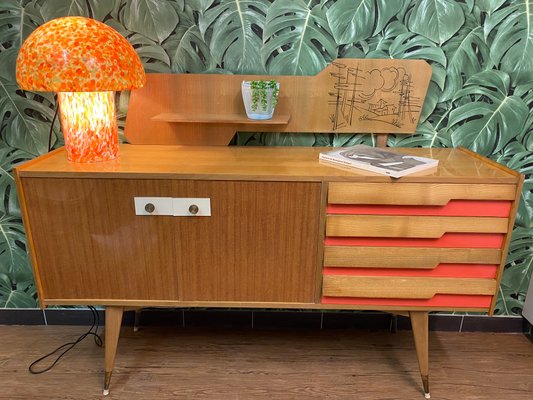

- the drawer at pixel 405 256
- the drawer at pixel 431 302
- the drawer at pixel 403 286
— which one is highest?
the drawer at pixel 405 256

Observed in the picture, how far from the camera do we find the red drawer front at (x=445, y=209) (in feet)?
4.03

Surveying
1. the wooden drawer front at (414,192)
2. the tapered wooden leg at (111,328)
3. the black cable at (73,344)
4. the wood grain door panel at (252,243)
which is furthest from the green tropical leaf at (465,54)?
the black cable at (73,344)

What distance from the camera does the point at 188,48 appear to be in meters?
1.52

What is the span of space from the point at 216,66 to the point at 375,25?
60 centimetres

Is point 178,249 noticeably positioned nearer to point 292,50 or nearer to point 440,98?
point 292,50

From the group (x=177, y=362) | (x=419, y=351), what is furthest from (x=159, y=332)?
(x=419, y=351)

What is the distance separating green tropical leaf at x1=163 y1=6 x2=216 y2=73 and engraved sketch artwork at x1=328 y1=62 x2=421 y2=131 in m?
0.48

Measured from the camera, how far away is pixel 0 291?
5.92ft

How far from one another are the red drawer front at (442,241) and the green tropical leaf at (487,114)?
483mm

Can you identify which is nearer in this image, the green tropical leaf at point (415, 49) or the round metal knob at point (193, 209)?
the round metal knob at point (193, 209)

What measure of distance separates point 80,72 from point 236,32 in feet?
1.95

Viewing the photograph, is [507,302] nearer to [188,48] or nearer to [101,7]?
[188,48]

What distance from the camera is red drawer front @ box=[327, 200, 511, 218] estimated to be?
1.23m

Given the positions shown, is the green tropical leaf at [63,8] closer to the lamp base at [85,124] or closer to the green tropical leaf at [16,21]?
the green tropical leaf at [16,21]
